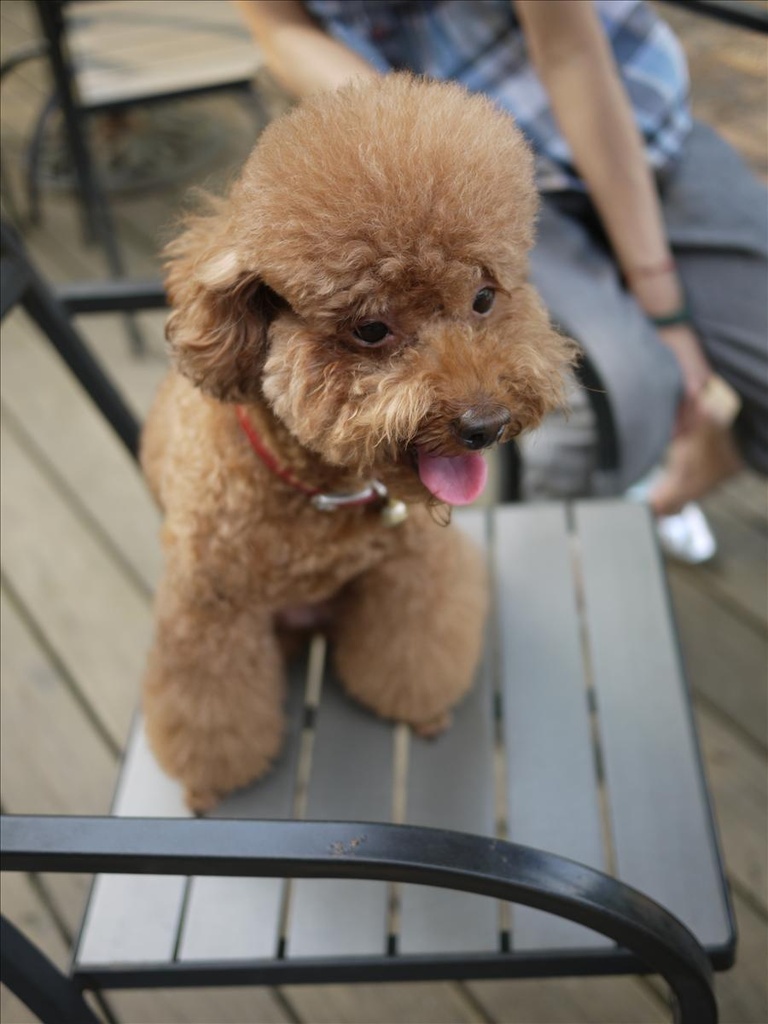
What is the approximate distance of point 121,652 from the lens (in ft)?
5.26

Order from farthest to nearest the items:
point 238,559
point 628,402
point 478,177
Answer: point 628,402
point 238,559
point 478,177

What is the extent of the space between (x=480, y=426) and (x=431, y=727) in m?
0.47

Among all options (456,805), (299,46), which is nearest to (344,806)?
(456,805)

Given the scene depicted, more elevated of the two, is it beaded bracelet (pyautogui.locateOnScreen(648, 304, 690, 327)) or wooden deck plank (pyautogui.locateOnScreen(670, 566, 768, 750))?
beaded bracelet (pyautogui.locateOnScreen(648, 304, 690, 327))

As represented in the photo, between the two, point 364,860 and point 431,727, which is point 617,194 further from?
point 364,860

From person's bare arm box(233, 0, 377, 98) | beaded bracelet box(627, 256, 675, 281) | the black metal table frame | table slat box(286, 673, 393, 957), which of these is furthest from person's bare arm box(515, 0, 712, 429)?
the black metal table frame

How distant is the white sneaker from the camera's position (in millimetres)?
1685

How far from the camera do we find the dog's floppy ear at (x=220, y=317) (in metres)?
0.73

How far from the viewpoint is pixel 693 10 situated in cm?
138

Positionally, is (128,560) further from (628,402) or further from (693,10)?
(693,10)

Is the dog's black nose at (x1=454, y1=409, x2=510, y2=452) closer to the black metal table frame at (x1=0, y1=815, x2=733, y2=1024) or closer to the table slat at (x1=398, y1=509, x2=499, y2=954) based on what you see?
the black metal table frame at (x1=0, y1=815, x2=733, y2=1024)

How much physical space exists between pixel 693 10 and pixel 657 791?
3.71 ft

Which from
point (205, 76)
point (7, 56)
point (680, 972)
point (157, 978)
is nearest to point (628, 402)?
point (680, 972)

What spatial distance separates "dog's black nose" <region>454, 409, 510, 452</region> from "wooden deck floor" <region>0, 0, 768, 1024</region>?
1.52 ft
